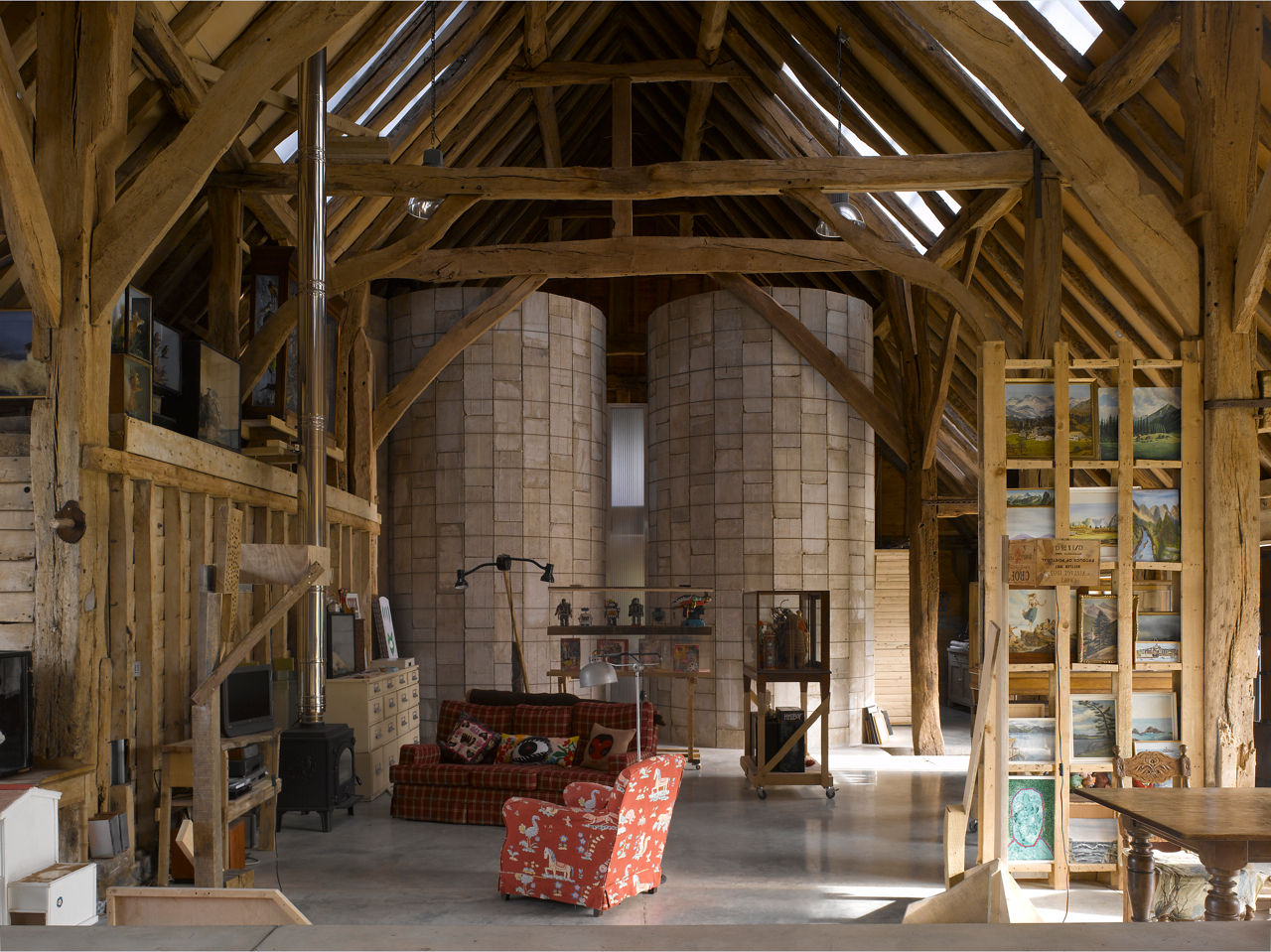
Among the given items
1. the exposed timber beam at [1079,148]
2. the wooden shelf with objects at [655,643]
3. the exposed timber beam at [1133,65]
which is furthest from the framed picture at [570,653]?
the exposed timber beam at [1133,65]

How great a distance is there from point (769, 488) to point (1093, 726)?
237 inches

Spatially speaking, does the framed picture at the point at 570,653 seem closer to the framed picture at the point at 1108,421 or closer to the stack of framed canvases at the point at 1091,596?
the stack of framed canvases at the point at 1091,596

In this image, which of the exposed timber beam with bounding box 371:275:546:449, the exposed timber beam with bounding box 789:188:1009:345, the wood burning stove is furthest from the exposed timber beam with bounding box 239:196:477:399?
the exposed timber beam with bounding box 789:188:1009:345

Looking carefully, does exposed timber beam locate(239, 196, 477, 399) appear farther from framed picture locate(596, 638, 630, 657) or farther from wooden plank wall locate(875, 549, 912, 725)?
wooden plank wall locate(875, 549, 912, 725)

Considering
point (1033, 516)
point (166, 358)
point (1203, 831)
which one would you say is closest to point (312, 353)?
point (166, 358)

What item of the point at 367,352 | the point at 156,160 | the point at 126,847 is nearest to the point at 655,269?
the point at 367,352

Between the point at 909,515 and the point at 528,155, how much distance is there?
646 centimetres

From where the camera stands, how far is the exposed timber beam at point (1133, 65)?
6.84 metres

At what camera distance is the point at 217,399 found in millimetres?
7898

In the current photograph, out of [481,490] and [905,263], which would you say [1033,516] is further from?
[481,490]

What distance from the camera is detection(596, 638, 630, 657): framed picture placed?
12.1 meters

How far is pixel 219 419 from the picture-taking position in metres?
7.91

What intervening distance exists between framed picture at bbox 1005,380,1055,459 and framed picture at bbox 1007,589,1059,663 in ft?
2.95

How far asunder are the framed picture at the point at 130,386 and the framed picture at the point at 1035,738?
5.72 m
